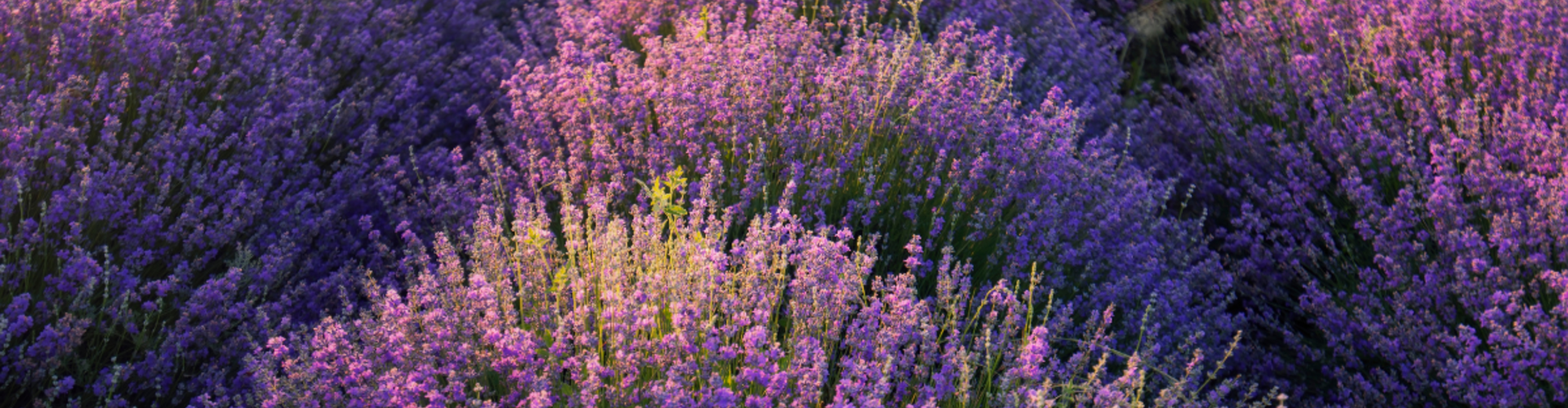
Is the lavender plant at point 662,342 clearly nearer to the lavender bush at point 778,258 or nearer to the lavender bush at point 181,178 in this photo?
the lavender bush at point 778,258

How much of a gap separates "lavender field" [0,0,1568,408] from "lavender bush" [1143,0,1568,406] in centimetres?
2

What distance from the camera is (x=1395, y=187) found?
357cm

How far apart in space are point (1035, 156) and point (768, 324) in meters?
1.16

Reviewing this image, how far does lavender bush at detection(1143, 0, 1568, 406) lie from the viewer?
114 inches

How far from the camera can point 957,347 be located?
8.07 ft

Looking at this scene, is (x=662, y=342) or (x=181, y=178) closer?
(x=662, y=342)

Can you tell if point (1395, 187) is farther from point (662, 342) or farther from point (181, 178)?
point (181, 178)

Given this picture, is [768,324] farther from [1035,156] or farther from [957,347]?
[1035,156]

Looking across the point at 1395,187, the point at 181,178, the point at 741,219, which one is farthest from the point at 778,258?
the point at 1395,187

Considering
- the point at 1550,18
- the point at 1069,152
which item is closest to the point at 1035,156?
the point at 1069,152

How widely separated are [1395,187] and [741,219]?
2099mm

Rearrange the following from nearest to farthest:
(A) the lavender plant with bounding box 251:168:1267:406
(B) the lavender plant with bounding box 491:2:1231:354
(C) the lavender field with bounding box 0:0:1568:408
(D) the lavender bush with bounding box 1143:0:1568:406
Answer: (A) the lavender plant with bounding box 251:168:1267:406 → (C) the lavender field with bounding box 0:0:1568:408 → (D) the lavender bush with bounding box 1143:0:1568:406 → (B) the lavender plant with bounding box 491:2:1231:354

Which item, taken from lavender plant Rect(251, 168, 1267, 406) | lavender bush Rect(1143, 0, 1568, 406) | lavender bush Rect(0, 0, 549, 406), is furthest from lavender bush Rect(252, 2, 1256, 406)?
lavender bush Rect(1143, 0, 1568, 406)

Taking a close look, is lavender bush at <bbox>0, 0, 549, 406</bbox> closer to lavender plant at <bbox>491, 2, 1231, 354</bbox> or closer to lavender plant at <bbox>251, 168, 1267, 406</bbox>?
lavender plant at <bbox>251, 168, 1267, 406</bbox>
